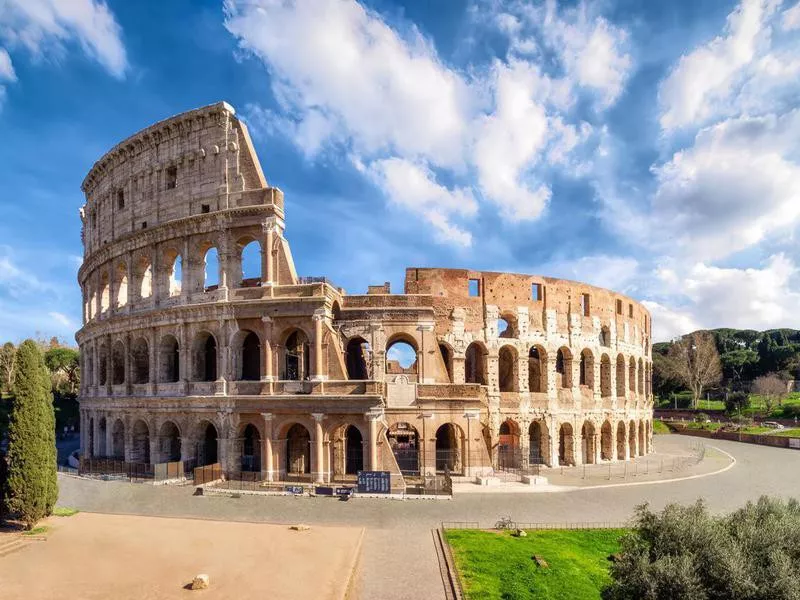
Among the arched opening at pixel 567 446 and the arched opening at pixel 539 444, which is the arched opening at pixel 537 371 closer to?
the arched opening at pixel 539 444

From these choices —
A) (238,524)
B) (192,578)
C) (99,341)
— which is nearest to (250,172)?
(99,341)

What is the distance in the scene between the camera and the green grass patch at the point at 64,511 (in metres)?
21.3

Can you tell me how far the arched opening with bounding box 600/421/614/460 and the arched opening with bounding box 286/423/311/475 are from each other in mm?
21407

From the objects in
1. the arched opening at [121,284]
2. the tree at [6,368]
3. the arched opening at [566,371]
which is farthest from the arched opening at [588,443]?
the tree at [6,368]

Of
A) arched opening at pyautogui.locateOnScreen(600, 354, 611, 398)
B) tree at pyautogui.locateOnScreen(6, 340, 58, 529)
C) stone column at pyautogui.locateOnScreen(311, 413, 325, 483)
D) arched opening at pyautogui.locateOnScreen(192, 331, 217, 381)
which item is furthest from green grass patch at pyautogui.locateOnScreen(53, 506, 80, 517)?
arched opening at pyautogui.locateOnScreen(600, 354, 611, 398)

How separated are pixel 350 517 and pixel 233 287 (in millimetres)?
14760

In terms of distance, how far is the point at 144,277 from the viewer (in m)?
33.8

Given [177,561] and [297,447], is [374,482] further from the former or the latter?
[177,561]

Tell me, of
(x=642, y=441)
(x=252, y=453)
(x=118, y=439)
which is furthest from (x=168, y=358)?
(x=642, y=441)

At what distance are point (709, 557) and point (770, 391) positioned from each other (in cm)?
6614

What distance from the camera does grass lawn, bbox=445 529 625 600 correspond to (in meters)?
13.9

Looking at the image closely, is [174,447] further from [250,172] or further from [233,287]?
[250,172]

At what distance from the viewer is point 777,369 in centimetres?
7606

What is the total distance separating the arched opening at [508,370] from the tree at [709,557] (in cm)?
2121
